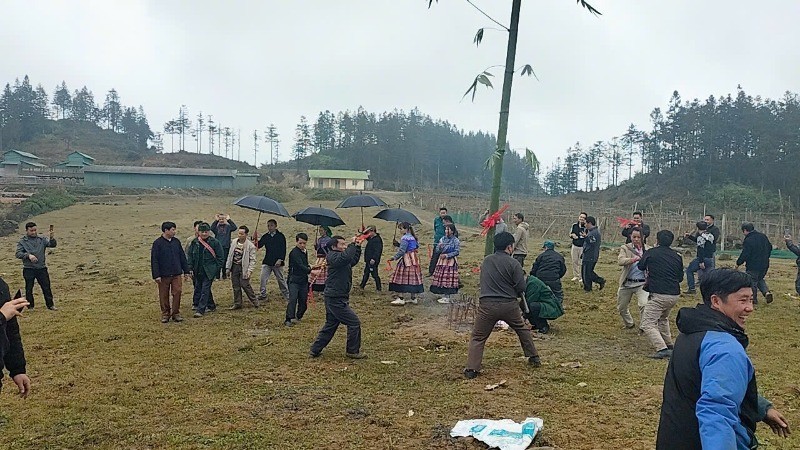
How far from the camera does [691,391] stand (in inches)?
108

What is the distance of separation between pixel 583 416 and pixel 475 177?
310 feet

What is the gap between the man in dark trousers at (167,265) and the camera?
991 centimetres

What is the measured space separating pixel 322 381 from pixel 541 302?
403 cm

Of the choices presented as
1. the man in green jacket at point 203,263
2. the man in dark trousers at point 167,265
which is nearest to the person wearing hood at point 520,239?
the man in green jacket at point 203,263

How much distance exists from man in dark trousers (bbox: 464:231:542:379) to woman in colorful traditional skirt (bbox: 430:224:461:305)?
14.2 feet

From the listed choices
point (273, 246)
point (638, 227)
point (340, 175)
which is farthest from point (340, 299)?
point (340, 175)

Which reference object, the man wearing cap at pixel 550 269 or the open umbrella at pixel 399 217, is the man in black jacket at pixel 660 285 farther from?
the open umbrella at pixel 399 217

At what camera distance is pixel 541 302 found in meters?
9.32

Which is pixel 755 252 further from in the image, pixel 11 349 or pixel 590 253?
pixel 11 349

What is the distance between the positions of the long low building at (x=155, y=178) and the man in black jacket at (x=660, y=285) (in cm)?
5795

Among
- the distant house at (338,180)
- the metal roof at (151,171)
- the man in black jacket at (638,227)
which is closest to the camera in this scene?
the man in black jacket at (638,227)

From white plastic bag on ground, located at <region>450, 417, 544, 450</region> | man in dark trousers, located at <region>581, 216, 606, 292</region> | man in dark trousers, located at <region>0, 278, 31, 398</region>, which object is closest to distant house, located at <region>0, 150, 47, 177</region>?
man in dark trousers, located at <region>581, 216, 606, 292</region>

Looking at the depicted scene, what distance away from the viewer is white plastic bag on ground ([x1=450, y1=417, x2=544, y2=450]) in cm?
500

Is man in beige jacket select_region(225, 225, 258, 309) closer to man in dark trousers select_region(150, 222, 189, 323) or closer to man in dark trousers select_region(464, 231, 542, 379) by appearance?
man in dark trousers select_region(150, 222, 189, 323)
